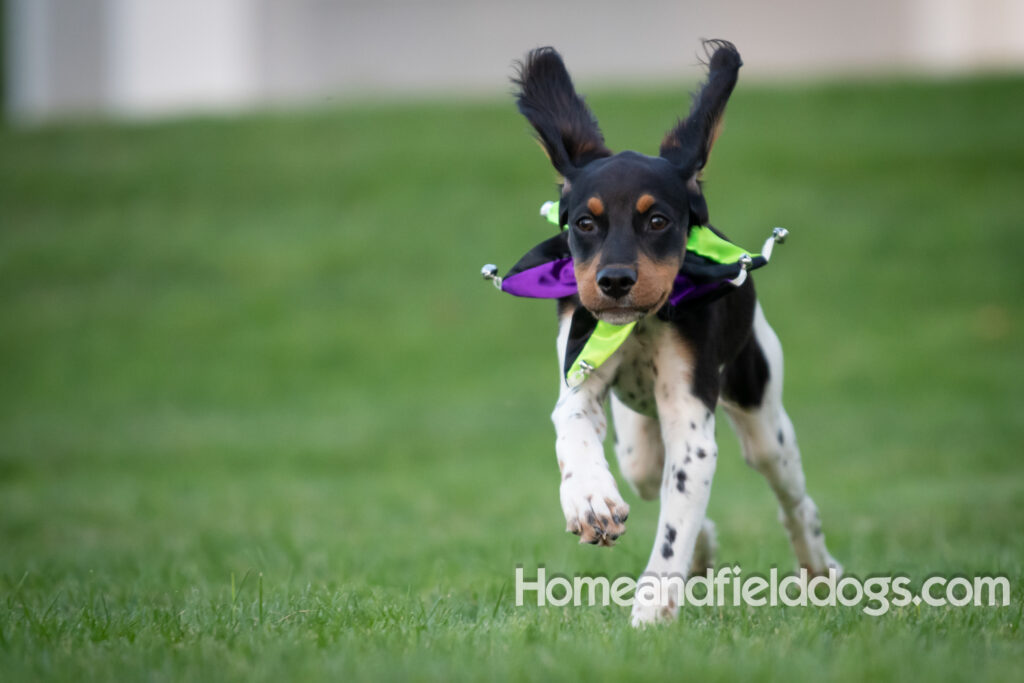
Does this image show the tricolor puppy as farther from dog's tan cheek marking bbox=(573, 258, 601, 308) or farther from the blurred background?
the blurred background

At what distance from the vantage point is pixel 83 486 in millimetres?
12742

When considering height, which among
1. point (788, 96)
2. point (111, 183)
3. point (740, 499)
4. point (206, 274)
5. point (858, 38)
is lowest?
point (740, 499)

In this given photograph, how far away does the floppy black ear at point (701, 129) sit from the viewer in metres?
4.99

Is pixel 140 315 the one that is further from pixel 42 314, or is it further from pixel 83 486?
pixel 83 486

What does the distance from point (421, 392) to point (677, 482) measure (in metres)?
12.0

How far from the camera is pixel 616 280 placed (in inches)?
176

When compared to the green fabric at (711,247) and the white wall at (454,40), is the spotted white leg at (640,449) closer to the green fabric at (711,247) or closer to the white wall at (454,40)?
the green fabric at (711,247)

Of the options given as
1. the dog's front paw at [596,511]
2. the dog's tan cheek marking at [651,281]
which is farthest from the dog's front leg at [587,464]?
the dog's tan cheek marking at [651,281]

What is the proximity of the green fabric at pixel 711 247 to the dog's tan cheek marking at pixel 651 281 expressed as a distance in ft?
0.95

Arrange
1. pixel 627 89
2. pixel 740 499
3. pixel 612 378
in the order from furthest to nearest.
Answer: pixel 627 89, pixel 740 499, pixel 612 378

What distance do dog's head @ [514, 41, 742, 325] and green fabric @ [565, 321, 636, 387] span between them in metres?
0.07

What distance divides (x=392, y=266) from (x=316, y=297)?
1444 millimetres

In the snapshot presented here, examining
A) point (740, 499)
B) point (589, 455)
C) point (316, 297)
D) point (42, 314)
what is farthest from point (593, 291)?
point (42, 314)

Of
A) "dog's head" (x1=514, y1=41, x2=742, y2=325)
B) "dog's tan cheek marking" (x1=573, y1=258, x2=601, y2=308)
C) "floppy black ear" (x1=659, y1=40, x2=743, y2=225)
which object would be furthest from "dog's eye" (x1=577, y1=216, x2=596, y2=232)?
"floppy black ear" (x1=659, y1=40, x2=743, y2=225)
